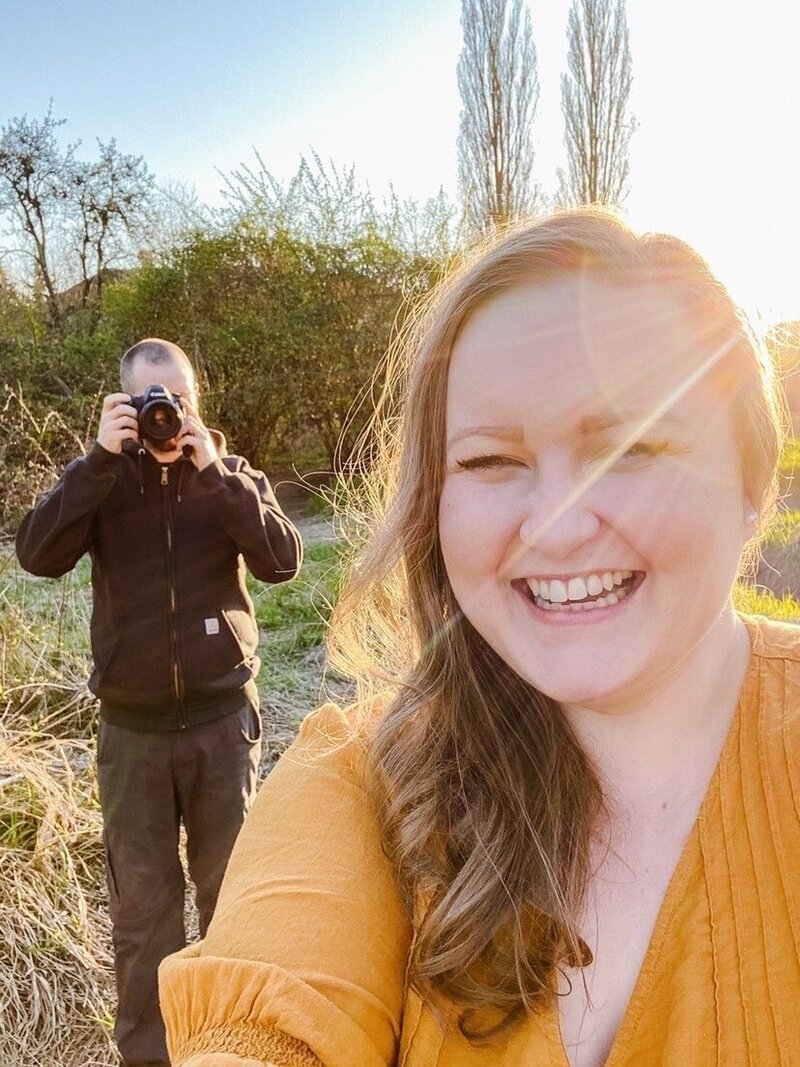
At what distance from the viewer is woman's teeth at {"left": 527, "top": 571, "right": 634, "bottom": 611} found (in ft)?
3.22

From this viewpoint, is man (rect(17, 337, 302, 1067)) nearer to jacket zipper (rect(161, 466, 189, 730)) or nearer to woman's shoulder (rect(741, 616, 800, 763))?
jacket zipper (rect(161, 466, 189, 730))

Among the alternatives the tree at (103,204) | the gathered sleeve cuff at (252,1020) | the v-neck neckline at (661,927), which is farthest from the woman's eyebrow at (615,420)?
the tree at (103,204)

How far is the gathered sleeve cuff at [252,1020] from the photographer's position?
785 millimetres

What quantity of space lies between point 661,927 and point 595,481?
0.55 meters

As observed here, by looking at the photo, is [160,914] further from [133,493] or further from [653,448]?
[653,448]

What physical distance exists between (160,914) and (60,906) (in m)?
0.59

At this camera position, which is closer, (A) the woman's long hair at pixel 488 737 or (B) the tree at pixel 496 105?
(A) the woman's long hair at pixel 488 737

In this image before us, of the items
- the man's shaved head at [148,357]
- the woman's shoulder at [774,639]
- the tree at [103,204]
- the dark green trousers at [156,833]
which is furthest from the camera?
the tree at [103,204]

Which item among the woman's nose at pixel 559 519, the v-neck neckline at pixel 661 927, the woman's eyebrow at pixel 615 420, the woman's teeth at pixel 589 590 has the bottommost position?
the v-neck neckline at pixel 661 927

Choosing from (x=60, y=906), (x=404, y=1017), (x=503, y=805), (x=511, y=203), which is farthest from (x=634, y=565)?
(x=511, y=203)

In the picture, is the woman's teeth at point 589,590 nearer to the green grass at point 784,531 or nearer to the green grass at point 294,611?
the green grass at point 294,611

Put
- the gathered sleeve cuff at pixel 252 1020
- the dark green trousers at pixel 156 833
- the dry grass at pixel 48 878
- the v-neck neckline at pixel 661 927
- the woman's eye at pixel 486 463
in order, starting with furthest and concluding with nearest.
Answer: the dry grass at pixel 48 878
the dark green trousers at pixel 156 833
the woman's eye at pixel 486 463
the v-neck neckline at pixel 661 927
the gathered sleeve cuff at pixel 252 1020

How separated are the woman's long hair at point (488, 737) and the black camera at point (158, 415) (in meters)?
1.44

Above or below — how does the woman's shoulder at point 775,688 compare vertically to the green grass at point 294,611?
above
